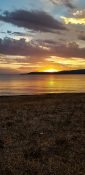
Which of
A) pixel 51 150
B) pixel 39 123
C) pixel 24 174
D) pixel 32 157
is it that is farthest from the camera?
pixel 39 123

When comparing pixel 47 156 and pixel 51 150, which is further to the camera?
pixel 51 150

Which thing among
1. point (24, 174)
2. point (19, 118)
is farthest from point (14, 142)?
point (19, 118)

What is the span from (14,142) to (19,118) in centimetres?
635

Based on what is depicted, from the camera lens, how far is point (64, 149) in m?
11.4

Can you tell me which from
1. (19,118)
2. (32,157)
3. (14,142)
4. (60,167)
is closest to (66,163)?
(60,167)

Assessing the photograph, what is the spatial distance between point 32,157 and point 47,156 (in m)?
0.50

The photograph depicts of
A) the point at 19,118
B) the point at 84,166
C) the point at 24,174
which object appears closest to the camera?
the point at 24,174

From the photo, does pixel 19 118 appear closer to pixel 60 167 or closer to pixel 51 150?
pixel 51 150

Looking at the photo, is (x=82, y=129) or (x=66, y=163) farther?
(x=82, y=129)

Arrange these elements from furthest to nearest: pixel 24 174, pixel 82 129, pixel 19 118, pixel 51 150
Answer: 1. pixel 19 118
2. pixel 82 129
3. pixel 51 150
4. pixel 24 174

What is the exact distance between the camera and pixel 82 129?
49.4 ft

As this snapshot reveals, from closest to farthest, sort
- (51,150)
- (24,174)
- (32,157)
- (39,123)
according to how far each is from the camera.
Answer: (24,174)
(32,157)
(51,150)
(39,123)

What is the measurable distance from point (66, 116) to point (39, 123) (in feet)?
9.62

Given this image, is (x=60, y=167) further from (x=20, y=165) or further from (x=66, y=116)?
(x=66, y=116)
